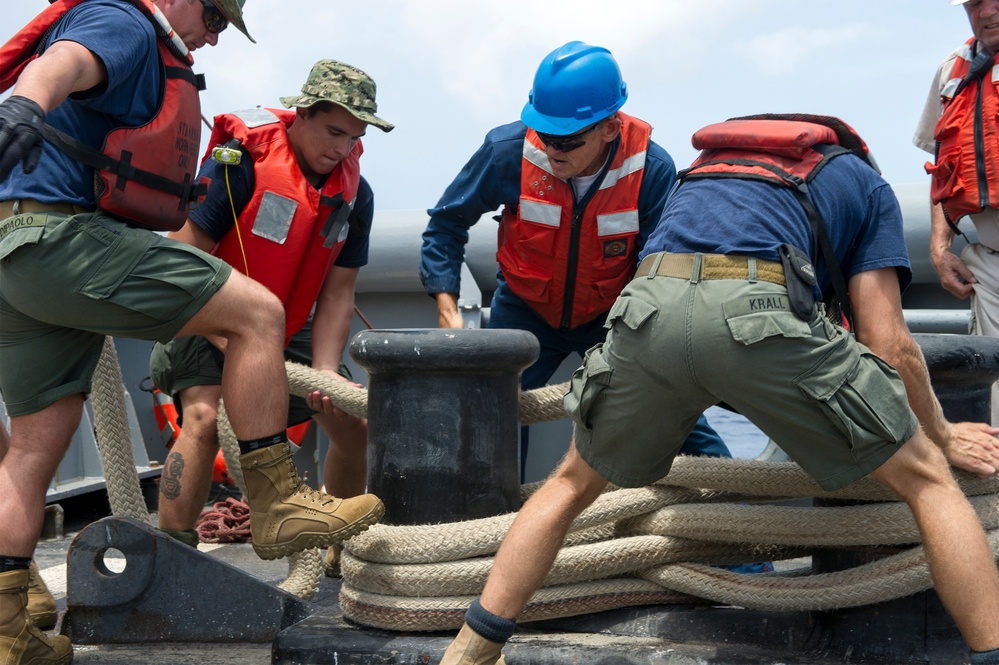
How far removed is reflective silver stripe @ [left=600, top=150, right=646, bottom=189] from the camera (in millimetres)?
3756

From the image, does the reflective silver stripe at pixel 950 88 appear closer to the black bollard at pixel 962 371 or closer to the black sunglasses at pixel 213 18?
the black bollard at pixel 962 371

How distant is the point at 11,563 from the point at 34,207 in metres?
0.89

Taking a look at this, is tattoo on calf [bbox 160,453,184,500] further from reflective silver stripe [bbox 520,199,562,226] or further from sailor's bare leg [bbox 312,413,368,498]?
reflective silver stripe [bbox 520,199,562,226]

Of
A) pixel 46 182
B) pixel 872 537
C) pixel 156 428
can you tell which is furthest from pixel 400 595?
pixel 156 428

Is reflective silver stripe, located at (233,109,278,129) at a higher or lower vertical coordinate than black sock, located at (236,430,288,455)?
higher

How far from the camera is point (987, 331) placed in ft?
13.9

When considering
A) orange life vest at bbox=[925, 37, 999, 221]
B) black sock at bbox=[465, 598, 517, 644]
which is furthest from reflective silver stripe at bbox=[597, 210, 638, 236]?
black sock at bbox=[465, 598, 517, 644]

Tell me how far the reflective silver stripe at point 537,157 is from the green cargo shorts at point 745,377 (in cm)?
135

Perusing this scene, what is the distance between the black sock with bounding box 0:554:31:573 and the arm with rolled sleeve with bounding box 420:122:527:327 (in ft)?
5.30

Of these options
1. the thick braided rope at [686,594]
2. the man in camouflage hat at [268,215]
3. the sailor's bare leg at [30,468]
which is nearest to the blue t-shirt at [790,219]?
the thick braided rope at [686,594]

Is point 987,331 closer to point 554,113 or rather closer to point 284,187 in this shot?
point 554,113

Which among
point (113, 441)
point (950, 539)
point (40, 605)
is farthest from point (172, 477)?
point (950, 539)

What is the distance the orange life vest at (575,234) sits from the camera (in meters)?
3.77

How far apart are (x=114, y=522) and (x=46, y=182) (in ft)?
3.10
